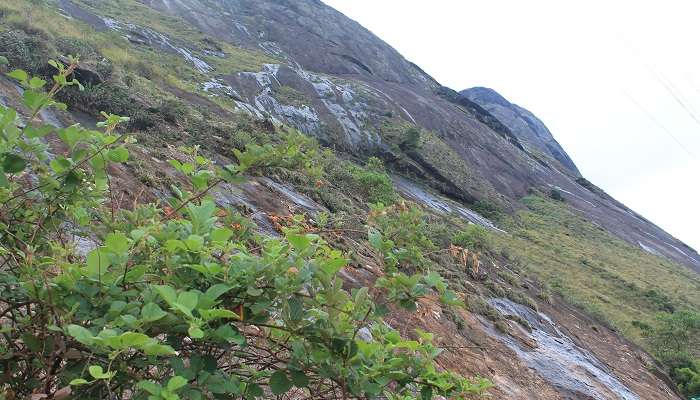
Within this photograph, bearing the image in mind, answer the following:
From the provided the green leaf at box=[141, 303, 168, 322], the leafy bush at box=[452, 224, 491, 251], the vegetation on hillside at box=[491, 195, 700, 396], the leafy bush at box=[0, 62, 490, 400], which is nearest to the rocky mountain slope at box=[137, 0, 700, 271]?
the vegetation on hillside at box=[491, 195, 700, 396]

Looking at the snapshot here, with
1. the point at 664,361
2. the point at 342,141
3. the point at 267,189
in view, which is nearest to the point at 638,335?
the point at 664,361

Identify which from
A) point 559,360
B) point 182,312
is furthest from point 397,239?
point 559,360

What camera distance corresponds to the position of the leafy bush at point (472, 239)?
15914 millimetres

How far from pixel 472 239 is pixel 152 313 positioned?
1608 centimetres

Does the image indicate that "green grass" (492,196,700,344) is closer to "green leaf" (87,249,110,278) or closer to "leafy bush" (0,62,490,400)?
"leafy bush" (0,62,490,400)

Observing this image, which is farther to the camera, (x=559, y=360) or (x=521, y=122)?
(x=521, y=122)

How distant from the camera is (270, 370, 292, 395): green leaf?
139cm

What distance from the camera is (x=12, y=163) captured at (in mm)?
1505

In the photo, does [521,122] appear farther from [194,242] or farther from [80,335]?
[80,335]

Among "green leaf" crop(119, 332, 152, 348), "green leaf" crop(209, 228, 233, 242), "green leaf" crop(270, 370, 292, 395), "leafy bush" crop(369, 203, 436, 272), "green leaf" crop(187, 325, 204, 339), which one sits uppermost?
"leafy bush" crop(369, 203, 436, 272)

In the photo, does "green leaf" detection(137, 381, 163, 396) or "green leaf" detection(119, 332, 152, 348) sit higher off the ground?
"green leaf" detection(119, 332, 152, 348)

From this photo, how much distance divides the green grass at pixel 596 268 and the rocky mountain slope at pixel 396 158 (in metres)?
0.17

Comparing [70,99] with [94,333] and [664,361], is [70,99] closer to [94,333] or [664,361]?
[94,333]

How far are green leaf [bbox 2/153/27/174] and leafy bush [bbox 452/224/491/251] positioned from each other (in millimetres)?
13858
